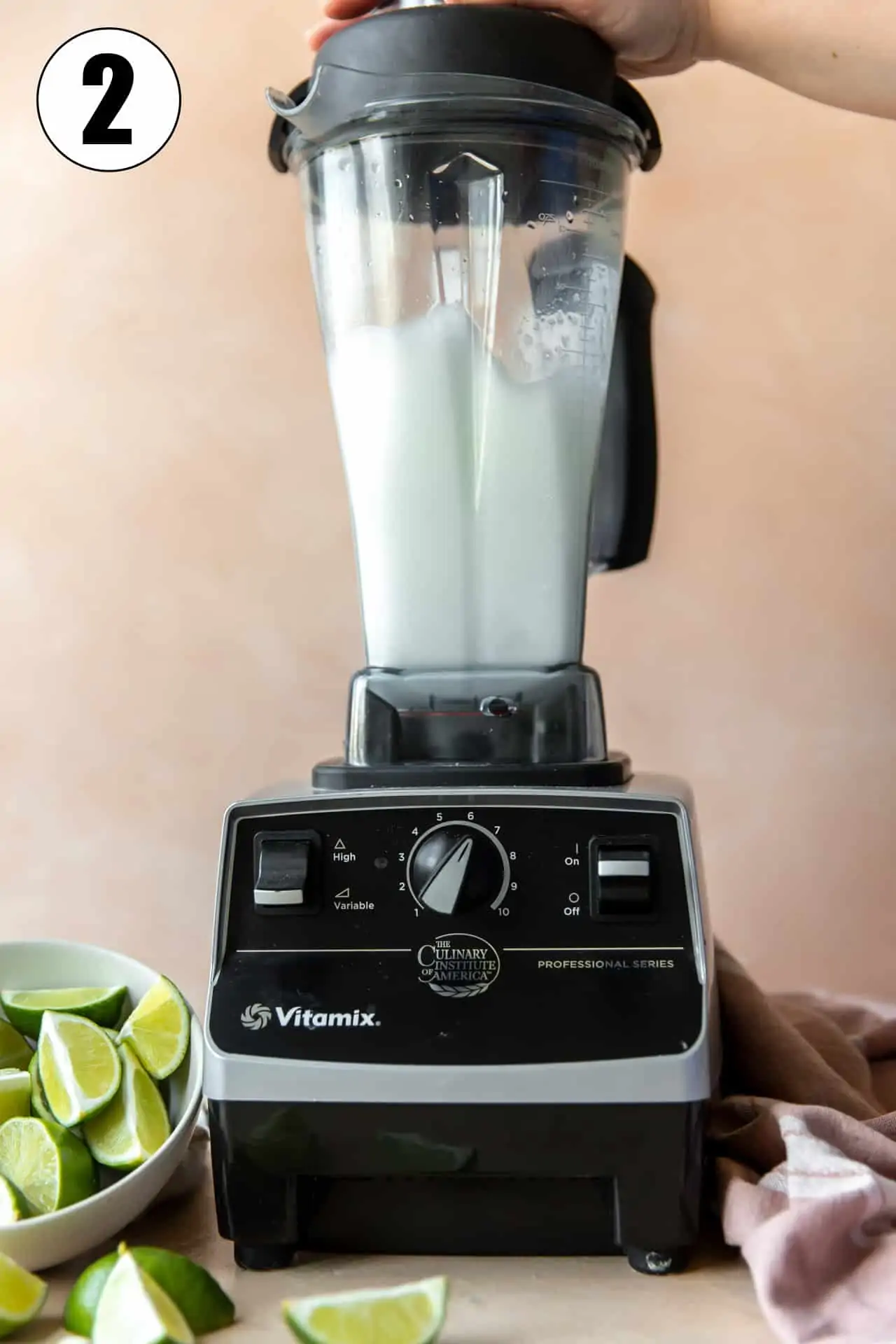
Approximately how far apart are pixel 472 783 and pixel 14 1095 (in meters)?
0.31

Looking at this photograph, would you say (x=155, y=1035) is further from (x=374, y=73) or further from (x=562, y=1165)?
(x=374, y=73)

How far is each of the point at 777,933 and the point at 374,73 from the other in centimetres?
77

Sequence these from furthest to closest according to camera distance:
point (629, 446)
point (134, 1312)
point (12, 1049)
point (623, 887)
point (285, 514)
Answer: point (285, 514)
point (629, 446)
point (12, 1049)
point (623, 887)
point (134, 1312)

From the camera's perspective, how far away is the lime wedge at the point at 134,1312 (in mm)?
548

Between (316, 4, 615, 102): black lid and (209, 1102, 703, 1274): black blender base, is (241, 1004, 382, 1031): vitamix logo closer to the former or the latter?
(209, 1102, 703, 1274): black blender base

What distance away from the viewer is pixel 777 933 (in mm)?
1140

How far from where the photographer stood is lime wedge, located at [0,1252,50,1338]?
602mm

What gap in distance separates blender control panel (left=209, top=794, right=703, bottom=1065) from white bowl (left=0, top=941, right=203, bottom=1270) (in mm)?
94

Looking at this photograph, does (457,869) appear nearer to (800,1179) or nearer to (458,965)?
(458,965)

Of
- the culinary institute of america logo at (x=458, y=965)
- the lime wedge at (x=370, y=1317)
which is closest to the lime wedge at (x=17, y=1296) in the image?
the lime wedge at (x=370, y=1317)

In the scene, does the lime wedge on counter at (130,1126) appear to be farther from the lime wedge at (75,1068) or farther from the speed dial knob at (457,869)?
the speed dial knob at (457,869)

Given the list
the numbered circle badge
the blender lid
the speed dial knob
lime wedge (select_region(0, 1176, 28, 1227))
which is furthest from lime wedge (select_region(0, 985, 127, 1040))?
the numbered circle badge

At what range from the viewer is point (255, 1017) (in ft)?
2.14

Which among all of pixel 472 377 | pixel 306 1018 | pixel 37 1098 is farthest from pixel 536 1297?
pixel 472 377
